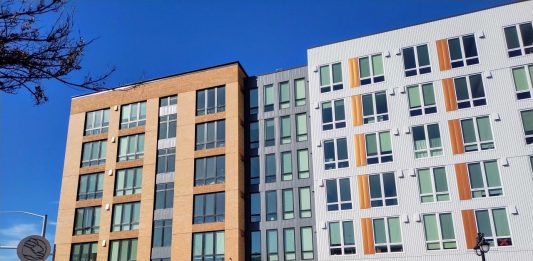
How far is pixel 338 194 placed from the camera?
3200 centimetres

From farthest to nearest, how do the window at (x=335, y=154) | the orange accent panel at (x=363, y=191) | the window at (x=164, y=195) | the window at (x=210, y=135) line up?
the window at (x=210, y=135) < the window at (x=164, y=195) < the window at (x=335, y=154) < the orange accent panel at (x=363, y=191)

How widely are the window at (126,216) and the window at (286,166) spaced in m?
11.1

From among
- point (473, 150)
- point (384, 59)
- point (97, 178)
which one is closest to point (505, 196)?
point (473, 150)

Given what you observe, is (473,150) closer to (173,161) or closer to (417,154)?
(417,154)

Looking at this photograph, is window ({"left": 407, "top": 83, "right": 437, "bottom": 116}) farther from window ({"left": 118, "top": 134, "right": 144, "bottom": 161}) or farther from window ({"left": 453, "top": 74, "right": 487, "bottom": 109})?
window ({"left": 118, "top": 134, "right": 144, "bottom": 161})

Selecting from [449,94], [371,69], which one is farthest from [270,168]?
[449,94]

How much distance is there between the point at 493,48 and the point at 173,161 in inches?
905

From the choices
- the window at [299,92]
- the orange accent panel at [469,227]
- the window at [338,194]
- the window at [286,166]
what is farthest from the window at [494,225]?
the window at [299,92]

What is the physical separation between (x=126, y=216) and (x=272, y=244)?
37.7 ft

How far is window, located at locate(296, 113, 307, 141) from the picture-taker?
35.2 metres

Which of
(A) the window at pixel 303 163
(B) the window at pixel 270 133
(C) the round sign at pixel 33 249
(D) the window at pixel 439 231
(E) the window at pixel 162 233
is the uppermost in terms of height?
(B) the window at pixel 270 133

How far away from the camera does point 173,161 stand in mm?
37188

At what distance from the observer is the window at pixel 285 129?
117 ft

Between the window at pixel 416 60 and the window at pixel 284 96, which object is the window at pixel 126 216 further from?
the window at pixel 416 60
